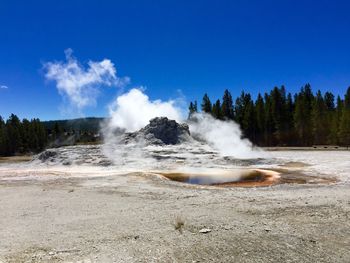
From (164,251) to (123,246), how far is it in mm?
1327

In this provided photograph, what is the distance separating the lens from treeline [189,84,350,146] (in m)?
71.3

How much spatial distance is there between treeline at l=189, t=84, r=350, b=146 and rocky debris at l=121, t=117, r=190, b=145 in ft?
113

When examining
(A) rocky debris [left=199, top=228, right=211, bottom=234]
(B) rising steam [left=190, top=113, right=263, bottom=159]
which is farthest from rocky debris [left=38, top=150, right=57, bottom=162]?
(A) rocky debris [left=199, top=228, right=211, bottom=234]

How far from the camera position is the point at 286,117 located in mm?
82250

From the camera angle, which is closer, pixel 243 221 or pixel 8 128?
pixel 243 221

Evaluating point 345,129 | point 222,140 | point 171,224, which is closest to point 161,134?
point 222,140

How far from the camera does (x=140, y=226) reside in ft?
41.0

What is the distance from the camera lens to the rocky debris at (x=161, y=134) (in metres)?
49.9

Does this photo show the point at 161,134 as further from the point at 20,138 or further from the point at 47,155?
the point at 20,138

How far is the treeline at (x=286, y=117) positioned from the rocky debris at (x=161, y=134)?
3459 centimetres

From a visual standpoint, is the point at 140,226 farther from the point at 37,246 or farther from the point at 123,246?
the point at 37,246

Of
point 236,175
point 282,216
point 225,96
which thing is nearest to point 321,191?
point 282,216

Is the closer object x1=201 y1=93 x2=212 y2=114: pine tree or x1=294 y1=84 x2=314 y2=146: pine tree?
x1=294 y1=84 x2=314 y2=146: pine tree

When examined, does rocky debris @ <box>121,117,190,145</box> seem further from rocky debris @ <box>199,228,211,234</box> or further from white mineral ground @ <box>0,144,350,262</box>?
rocky debris @ <box>199,228,211,234</box>
